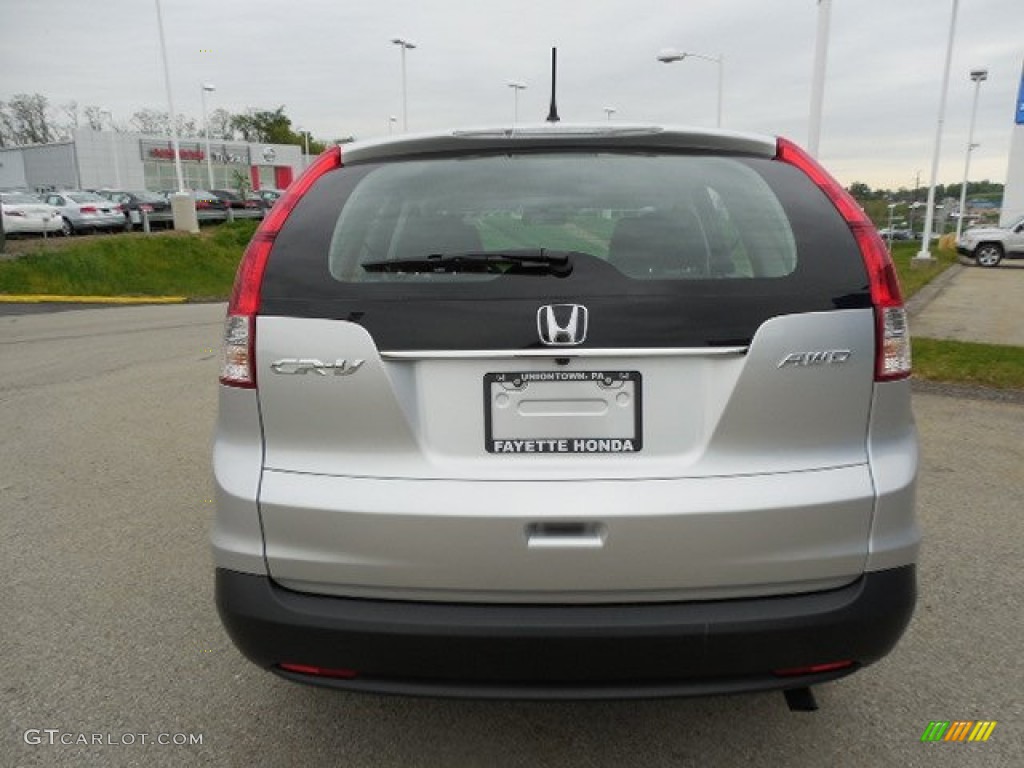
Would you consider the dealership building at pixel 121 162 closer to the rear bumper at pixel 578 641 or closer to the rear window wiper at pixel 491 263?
the rear window wiper at pixel 491 263

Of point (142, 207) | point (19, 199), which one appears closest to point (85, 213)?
point (142, 207)

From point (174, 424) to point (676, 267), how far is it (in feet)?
16.5

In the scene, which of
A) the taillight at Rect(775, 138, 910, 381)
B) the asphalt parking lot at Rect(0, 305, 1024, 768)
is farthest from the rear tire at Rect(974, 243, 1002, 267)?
the taillight at Rect(775, 138, 910, 381)

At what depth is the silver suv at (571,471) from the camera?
6.15 feet

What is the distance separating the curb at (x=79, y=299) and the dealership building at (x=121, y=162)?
4381 cm

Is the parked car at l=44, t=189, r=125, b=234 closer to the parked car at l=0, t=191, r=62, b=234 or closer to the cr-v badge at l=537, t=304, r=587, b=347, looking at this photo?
the parked car at l=0, t=191, r=62, b=234

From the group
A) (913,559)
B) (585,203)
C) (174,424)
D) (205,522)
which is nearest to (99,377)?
(174,424)

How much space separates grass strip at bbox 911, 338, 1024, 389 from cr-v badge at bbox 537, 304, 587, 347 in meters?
6.45

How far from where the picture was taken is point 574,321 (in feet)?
6.21

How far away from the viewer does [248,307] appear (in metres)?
2.03

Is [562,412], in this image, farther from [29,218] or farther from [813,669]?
[29,218]

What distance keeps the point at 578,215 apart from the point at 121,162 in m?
70.5

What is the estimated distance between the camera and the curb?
49.2ft

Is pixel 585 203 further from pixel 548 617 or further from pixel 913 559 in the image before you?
pixel 913 559
